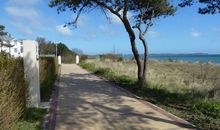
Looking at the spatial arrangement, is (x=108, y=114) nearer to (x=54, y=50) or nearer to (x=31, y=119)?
(x=31, y=119)

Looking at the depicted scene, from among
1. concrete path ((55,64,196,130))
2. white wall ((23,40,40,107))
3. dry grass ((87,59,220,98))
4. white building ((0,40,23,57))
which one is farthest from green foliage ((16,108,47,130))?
dry grass ((87,59,220,98))

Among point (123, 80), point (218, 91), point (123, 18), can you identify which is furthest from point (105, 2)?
point (218, 91)

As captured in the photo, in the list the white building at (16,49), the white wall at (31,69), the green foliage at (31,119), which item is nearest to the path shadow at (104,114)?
the green foliage at (31,119)

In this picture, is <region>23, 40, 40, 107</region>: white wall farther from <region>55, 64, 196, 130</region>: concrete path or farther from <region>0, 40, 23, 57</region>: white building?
<region>55, 64, 196, 130</region>: concrete path

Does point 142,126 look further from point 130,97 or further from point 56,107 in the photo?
point 130,97

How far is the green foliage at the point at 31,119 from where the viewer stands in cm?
979

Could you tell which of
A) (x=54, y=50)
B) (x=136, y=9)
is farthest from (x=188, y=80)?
(x=54, y=50)

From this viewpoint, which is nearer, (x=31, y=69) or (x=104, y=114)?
(x=104, y=114)

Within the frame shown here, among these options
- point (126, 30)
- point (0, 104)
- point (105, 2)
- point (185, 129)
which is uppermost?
point (105, 2)

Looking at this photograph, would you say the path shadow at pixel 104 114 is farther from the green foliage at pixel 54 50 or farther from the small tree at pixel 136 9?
the green foliage at pixel 54 50

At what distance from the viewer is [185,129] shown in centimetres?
971

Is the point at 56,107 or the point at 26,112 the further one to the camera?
the point at 56,107

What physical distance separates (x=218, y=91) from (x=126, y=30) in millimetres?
6725

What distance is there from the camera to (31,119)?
430 inches
